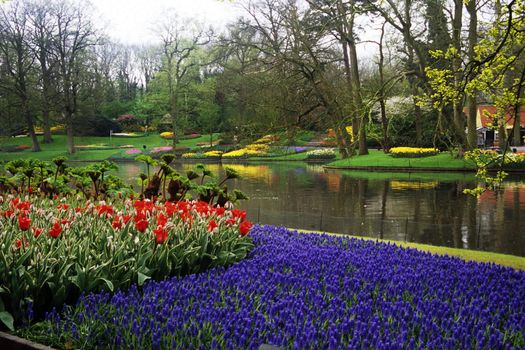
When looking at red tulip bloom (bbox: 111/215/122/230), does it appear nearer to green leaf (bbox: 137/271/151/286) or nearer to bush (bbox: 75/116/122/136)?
green leaf (bbox: 137/271/151/286)

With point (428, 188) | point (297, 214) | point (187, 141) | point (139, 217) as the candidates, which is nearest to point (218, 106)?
point (187, 141)

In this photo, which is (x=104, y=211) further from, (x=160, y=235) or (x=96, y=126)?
(x=96, y=126)

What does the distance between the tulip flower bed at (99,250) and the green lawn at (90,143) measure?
156ft

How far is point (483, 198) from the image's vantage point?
19.9 m

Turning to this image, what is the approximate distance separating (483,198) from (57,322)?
60.6 feet

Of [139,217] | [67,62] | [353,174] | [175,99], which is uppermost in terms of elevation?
[67,62]

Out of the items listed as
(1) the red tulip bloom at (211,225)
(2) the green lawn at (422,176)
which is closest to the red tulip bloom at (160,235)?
(1) the red tulip bloom at (211,225)

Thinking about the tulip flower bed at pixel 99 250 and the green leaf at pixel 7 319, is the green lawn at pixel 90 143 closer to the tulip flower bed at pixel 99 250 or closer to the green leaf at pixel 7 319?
the tulip flower bed at pixel 99 250

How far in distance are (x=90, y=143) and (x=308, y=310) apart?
2603 inches

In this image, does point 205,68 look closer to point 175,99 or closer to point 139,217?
point 175,99

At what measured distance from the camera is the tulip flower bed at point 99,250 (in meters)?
4.40

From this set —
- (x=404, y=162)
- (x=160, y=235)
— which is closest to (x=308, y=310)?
(x=160, y=235)

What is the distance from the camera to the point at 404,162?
117 feet

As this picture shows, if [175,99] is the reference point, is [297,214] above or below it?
below
